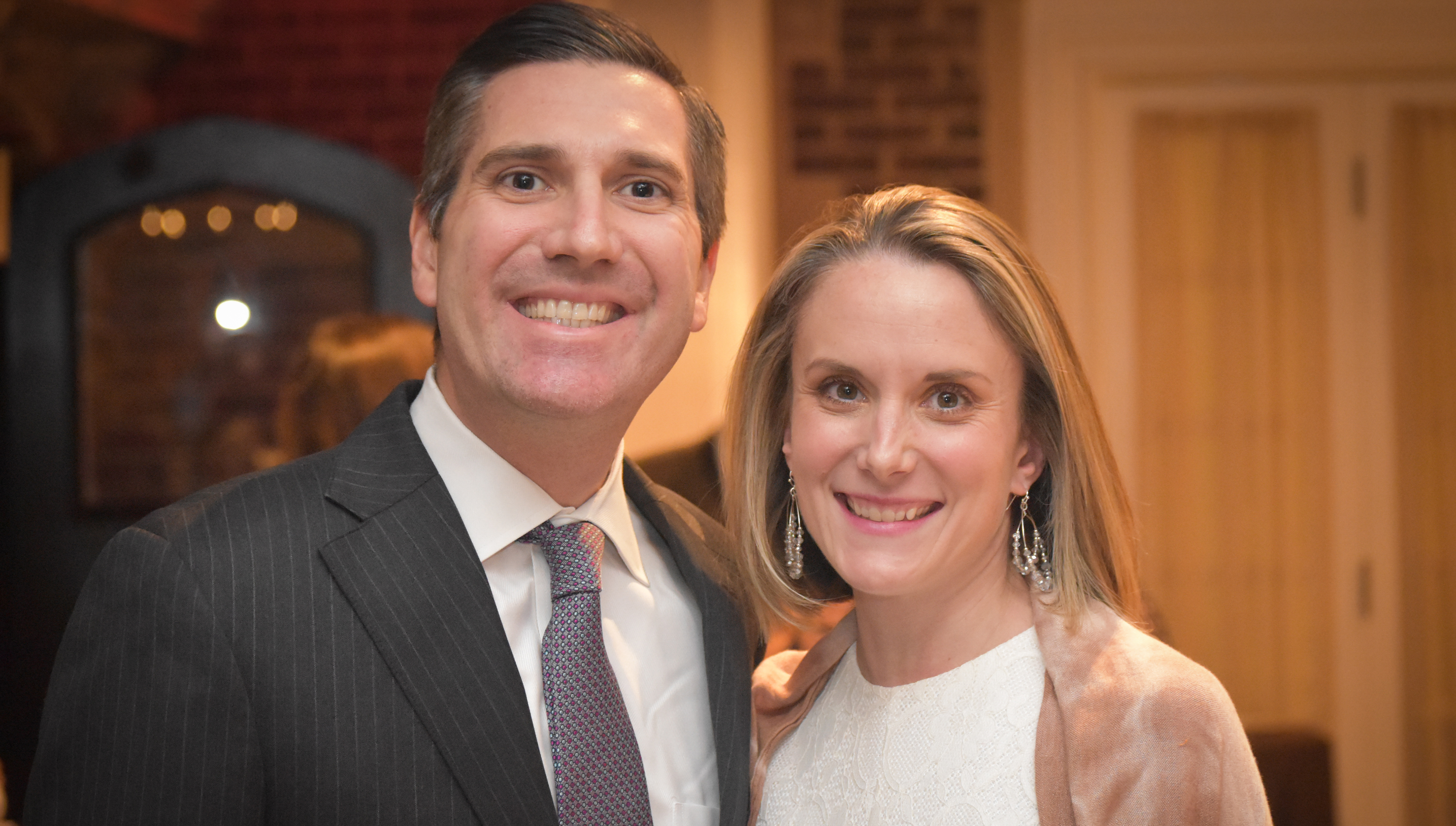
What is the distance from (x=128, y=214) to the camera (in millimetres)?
3559

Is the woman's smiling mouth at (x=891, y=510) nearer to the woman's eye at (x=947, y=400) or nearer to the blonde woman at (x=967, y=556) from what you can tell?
the blonde woman at (x=967, y=556)

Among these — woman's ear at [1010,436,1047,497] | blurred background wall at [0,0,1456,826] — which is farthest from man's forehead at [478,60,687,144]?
blurred background wall at [0,0,1456,826]

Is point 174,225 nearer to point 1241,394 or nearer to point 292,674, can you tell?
point 292,674

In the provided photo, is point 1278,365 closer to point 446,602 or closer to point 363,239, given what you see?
point 363,239

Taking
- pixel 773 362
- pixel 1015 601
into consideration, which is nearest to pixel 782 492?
pixel 773 362

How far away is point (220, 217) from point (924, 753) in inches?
113

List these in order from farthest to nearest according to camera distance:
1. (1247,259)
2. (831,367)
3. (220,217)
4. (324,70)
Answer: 1. (1247,259)
2. (324,70)
3. (220,217)
4. (831,367)

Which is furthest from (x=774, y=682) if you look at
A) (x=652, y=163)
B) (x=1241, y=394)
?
A: (x=1241, y=394)

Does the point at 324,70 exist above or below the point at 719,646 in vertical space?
above

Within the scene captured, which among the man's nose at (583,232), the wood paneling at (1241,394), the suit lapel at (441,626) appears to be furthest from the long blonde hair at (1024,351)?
the wood paneling at (1241,394)

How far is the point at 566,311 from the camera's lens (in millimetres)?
1473

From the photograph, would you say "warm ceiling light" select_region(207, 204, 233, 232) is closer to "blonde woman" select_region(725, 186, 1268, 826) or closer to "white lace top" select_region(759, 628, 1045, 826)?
"blonde woman" select_region(725, 186, 1268, 826)

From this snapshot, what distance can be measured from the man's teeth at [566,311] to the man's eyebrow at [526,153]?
166 millimetres

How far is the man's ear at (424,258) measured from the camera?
1600 millimetres
